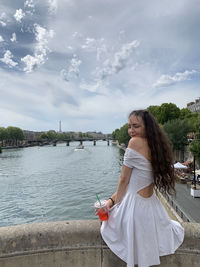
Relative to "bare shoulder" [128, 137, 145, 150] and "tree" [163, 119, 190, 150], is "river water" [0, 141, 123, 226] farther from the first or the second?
"bare shoulder" [128, 137, 145, 150]

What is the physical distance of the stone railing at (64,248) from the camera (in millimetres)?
2092

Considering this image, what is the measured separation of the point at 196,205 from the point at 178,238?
12.7m

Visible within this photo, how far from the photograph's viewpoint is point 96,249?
217cm

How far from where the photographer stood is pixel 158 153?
1899 mm

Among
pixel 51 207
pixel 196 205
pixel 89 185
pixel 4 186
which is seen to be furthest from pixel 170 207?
pixel 4 186

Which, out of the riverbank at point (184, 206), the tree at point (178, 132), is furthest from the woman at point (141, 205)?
the tree at point (178, 132)

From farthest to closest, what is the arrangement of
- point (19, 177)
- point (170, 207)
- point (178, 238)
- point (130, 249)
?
point (19, 177)
point (170, 207)
point (178, 238)
point (130, 249)

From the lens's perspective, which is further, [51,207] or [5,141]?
[5,141]

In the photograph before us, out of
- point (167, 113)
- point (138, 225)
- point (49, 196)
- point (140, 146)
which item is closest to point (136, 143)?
point (140, 146)

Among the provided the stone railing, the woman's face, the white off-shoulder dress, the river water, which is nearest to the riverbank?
the river water

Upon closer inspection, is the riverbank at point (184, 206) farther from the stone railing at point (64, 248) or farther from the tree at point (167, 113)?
the tree at point (167, 113)

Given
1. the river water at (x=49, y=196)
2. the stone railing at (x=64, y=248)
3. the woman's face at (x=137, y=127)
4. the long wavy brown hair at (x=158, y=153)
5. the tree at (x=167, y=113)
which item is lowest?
the river water at (x=49, y=196)

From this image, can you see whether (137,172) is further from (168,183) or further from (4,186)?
(4,186)

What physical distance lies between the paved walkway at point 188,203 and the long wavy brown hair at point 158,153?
10174 millimetres
